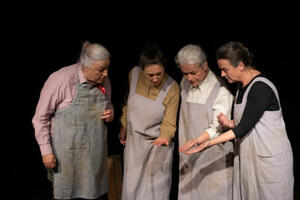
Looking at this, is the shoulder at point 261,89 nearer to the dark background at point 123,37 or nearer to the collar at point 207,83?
the collar at point 207,83

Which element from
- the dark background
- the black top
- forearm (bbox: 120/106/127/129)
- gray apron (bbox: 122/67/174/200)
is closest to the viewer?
the black top

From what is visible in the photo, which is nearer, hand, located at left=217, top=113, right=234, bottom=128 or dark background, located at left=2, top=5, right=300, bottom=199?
hand, located at left=217, top=113, right=234, bottom=128

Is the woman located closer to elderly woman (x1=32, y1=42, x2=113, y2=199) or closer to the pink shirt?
elderly woman (x1=32, y1=42, x2=113, y2=199)

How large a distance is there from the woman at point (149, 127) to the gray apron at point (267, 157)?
524 millimetres

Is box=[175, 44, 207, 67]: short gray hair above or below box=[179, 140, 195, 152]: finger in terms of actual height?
above

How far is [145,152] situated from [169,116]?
0.34 metres

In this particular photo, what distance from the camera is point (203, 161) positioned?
250 centimetres

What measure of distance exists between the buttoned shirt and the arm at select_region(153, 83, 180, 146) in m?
0.16

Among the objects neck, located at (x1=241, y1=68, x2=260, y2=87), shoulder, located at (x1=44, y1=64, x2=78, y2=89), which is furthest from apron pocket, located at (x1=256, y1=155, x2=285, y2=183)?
shoulder, located at (x1=44, y1=64, x2=78, y2=89)

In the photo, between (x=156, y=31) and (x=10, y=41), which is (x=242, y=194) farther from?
(x=10, y=41)

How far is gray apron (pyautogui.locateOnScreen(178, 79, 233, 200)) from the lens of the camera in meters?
2.43

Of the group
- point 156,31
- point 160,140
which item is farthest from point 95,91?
point 156,31

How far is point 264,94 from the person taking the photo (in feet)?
6.64

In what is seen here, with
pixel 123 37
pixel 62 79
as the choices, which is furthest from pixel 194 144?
pixel 123 37
